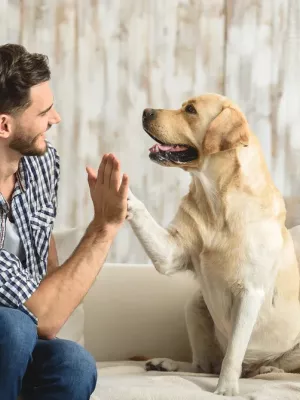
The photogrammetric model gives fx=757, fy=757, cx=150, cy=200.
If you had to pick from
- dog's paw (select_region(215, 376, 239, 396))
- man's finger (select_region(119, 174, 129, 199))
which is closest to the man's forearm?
man's finger (select_region(119, 174, 129, 199))

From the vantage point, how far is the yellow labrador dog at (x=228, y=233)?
2.13 metres

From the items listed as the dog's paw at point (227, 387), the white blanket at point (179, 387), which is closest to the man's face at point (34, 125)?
the white blanket at point (179, 387)

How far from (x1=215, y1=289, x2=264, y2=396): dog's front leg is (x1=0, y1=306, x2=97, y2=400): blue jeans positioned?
42 centimetres

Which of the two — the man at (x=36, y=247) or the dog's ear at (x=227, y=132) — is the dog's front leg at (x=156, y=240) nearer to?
the man at (x=36, y=247)

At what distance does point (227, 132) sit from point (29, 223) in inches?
23.8

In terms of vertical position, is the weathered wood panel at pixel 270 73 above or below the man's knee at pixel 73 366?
above

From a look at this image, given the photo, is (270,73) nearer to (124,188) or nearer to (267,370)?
(267,370)

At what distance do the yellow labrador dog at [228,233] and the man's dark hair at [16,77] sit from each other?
1.24 feet

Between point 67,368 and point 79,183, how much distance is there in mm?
1526

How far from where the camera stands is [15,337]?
1.74 metres

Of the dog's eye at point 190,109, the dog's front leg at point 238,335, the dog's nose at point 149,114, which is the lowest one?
the dog's front leg at point 238,335

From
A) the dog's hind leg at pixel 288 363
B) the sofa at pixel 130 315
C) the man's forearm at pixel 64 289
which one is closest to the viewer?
the man's forearm at pixel 64 289

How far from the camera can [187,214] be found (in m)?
2.25

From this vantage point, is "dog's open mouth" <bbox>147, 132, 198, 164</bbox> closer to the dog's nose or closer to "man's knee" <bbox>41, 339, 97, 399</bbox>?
the dog's nose
